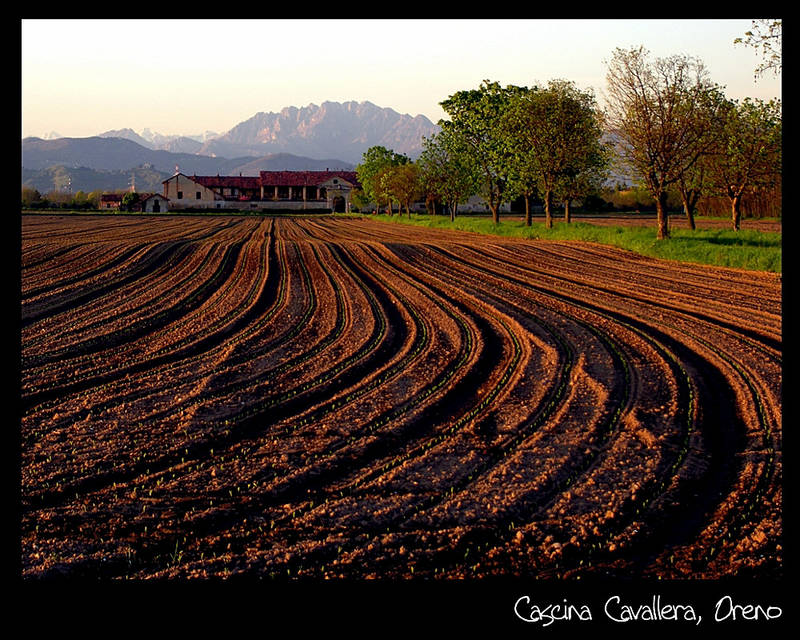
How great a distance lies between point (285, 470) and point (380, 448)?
3.91ft

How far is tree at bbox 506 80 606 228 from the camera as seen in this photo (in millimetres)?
44125

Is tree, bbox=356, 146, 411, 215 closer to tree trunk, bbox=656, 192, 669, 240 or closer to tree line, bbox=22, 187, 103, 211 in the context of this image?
tree line, bbox=22, 187, 103, 211

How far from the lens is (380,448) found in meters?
7.73

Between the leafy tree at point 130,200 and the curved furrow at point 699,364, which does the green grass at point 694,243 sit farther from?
the leafy tree at point 130,200

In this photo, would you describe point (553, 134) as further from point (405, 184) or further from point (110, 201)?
point (110, 201)

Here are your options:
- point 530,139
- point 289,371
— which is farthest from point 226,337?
point 530,139

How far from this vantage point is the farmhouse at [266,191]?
126 meters

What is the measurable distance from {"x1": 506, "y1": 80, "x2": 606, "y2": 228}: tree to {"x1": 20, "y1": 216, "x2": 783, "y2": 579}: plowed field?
2881 cm

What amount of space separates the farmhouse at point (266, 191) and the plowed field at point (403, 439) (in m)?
112

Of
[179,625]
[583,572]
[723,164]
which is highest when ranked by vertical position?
[723,164]

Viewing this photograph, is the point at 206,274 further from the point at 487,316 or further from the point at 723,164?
the point at 723,164

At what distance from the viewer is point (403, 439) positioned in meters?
8.03

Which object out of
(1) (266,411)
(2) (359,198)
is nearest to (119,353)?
(1) (266,411)

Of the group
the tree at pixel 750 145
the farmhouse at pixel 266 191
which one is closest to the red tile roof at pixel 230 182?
the farmhouse at pixel 266 191
